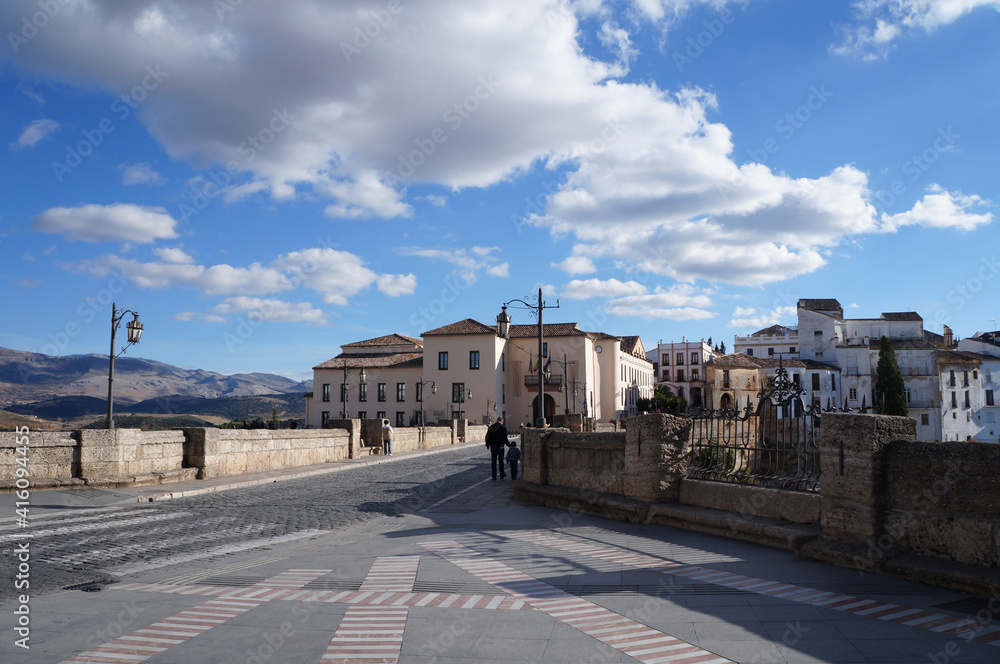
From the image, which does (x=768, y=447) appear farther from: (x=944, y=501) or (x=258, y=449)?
(x=258, y=449)

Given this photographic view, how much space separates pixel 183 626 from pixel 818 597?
15.5 feet

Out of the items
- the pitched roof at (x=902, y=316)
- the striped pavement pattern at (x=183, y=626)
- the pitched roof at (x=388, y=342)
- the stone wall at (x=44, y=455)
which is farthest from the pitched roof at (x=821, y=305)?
the striped pavement pattern at (x=183, y=626)

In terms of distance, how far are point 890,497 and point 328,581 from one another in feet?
17.0

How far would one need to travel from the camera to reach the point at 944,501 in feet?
18.7

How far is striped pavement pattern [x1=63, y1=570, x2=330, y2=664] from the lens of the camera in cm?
412

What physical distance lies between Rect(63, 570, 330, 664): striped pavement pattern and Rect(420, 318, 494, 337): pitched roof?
58.8m

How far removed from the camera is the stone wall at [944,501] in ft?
17.7

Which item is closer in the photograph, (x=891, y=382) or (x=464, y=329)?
(x=891, y=382)

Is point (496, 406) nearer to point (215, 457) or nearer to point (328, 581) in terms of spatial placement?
point (215, 457)

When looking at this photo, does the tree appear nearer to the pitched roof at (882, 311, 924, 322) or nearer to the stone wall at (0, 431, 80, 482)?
the pitched roof at (882, 311, 924, 322)

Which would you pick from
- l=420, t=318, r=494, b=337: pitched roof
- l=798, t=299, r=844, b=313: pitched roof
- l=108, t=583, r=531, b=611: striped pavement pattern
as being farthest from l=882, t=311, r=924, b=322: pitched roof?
l=108, t=583, r=531, b=611: striped pavement pattern

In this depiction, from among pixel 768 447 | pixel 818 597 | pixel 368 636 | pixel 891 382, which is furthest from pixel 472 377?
pixel 368 636

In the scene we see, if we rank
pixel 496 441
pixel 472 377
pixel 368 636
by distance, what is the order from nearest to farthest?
pixel 368 636
pixel 496 441
pixel 472 377

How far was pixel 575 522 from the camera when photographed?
30.9ft
